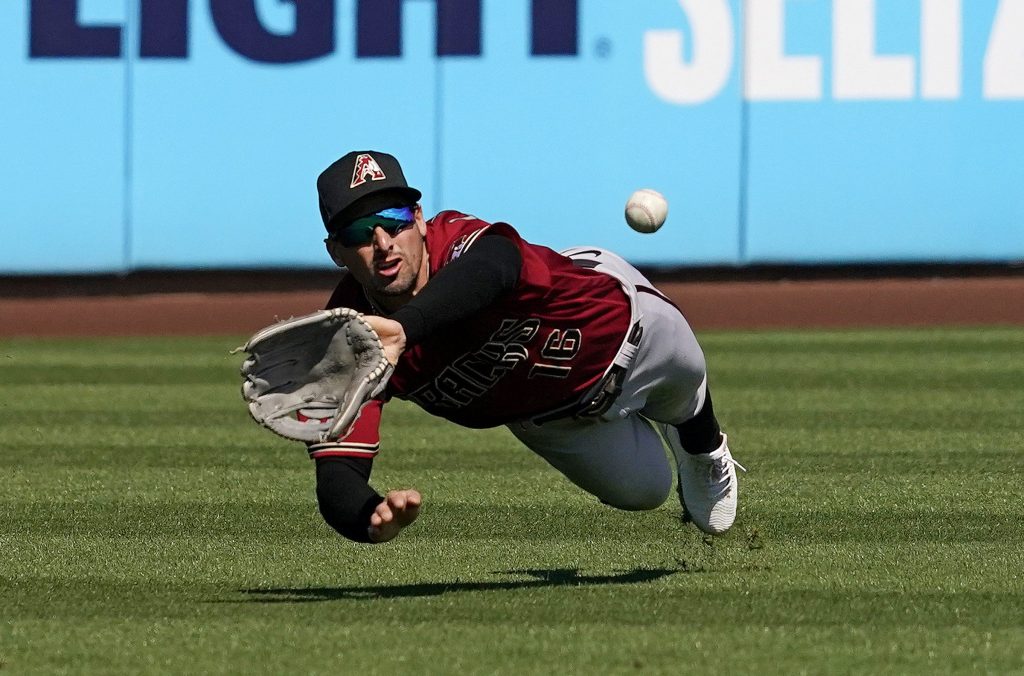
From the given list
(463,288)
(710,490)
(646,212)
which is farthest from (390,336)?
(646,212)

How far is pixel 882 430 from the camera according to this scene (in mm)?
7965

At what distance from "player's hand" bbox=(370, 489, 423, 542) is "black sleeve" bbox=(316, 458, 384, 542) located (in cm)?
15

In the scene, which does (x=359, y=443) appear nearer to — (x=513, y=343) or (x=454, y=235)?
(x=513, y=343)

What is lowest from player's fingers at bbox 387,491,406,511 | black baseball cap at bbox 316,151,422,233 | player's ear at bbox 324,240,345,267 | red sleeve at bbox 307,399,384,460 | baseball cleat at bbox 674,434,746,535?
baseball cleat at bbox 674,434,746,535

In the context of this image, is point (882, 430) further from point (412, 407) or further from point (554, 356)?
point (554, 356)

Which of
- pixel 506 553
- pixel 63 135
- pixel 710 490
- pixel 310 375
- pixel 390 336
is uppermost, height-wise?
pixel 63 135

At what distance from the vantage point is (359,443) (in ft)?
14.0

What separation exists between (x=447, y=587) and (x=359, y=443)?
1.75ft

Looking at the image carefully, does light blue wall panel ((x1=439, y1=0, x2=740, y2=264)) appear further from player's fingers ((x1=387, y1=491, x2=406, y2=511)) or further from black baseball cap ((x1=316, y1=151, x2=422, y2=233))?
player's fingers ((x1=387, y1=491, x2=406, y2=511))

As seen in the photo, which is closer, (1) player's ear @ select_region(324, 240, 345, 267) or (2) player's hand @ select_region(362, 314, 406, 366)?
(2) player's hand @ select_region(362, 314, 406, 366)

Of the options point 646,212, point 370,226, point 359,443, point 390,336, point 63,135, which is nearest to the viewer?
point 390,336

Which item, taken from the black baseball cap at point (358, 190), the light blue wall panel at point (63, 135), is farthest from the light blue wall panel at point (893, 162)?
the black baseball cap at point (358, 190)

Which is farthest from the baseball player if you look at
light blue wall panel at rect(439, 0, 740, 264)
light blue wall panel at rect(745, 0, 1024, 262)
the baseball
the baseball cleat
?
light blue wall panel at rect(745, 0, 1024, 262)

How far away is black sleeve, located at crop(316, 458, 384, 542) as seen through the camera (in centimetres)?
403
